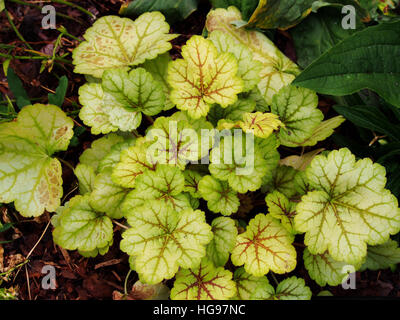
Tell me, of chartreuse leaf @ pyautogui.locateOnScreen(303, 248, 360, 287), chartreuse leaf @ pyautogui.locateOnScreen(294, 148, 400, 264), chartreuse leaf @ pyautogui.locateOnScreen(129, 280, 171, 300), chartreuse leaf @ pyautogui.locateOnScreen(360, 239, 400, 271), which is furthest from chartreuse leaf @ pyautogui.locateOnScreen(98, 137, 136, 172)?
chartreuse leaf @ pyautogui.locateOnScreen(360, 239, 400, 271)

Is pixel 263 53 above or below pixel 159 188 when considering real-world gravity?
above

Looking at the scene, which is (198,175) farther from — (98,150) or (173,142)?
(98,150)

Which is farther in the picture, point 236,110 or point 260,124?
point 236,110

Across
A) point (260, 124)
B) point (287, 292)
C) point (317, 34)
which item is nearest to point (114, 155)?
point (260, 124)

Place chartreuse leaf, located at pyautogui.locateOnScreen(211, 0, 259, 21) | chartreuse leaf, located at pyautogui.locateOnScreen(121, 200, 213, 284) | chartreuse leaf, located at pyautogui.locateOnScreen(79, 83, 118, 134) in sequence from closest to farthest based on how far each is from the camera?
chartreuse leaf, located at pyautogui.locateOnScreen(121, 200, 213, 284), chartreuse leaf, located at pyautogui.locateOnScreen(79, 83, 118, 134), chartreuse leaf, located at pyautogui.locateOnScreen(211, 0, 259, 21)

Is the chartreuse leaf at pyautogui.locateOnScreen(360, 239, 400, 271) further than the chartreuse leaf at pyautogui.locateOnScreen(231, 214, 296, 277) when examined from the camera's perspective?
Yes

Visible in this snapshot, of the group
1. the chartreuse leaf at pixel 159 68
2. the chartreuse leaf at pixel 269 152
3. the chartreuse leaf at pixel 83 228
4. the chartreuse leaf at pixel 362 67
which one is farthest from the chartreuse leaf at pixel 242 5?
the chartreuse leaf at pixel 83 228

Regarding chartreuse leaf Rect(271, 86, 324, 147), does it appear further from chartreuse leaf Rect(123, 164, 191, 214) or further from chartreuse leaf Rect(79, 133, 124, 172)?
chartreuse leaf Rect(79, 133, 124, 172)

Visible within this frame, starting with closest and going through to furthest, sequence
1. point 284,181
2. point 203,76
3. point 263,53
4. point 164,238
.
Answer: point 164,238 < point 203,76 < point 284,181 < point 263,53
